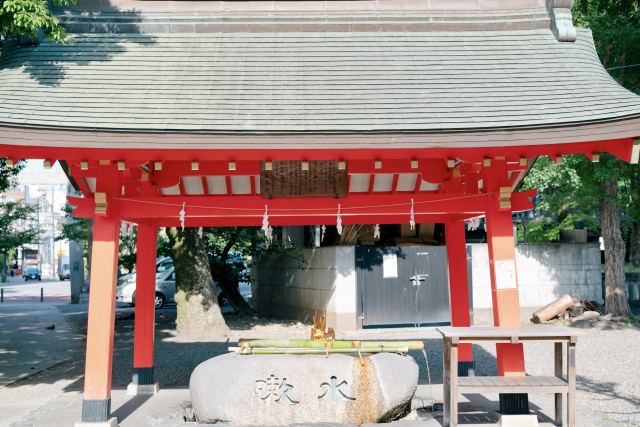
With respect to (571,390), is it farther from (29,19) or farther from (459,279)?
(29,19)

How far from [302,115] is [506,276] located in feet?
10.2

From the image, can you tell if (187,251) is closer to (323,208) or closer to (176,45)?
(176,45)

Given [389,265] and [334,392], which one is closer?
[334,392]

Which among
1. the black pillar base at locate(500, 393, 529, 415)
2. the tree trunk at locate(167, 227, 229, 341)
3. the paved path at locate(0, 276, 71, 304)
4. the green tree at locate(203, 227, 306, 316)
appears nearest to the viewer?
the black pillar base at locate(500, 393, 529, 415)

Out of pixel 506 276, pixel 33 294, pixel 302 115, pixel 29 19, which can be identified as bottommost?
pixel 33 294

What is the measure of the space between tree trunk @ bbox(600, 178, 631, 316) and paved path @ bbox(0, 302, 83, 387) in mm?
13946

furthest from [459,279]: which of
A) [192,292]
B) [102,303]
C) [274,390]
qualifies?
[192,292]

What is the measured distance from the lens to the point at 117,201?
6.29 m

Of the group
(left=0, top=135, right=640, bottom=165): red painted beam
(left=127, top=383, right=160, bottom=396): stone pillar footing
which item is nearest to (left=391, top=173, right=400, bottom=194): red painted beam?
(left=0, top=135, right=640, bottom=165): red painted beam

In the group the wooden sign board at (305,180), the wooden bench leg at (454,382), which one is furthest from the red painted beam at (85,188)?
the wooden bench leg at (454,382)

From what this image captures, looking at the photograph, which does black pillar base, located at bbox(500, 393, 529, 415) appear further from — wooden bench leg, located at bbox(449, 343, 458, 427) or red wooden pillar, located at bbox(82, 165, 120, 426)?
red wooden pillar, located at bbox(82, 165, 120, 426)

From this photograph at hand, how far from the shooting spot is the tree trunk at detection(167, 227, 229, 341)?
1299 centimetres

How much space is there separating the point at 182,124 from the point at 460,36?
458cm

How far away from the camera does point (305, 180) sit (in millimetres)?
6594
